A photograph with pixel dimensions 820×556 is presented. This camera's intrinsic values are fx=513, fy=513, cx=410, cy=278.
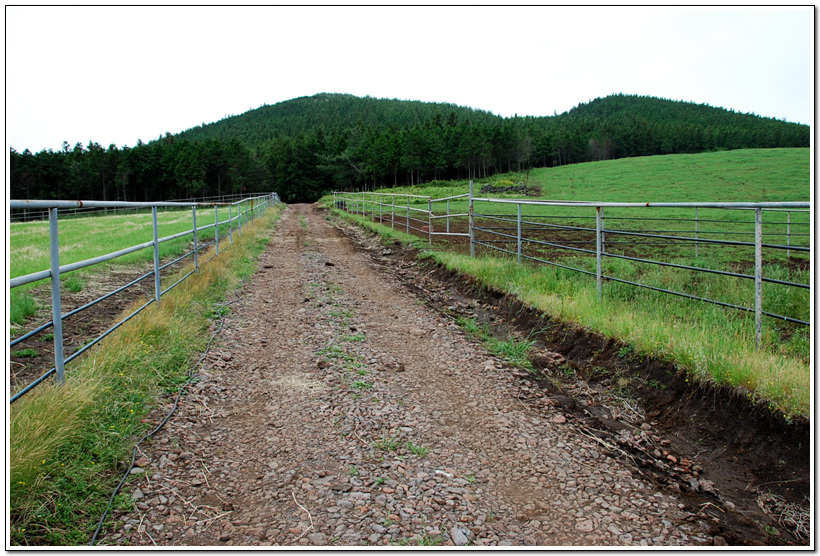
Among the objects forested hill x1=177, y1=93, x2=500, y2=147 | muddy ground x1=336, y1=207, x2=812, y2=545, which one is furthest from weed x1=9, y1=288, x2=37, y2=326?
forested hill x1=177, y1=93, x2=500, y2=147

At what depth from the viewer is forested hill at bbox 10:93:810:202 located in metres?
74.4

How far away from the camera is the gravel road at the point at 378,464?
2.47 metres

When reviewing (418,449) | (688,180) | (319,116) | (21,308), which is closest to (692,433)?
(418,449)

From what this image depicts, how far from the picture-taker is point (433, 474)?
2.95m

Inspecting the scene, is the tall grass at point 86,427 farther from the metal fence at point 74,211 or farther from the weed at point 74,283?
the weed at point 74,283

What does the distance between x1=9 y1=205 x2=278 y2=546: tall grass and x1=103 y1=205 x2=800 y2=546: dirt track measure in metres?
0.18

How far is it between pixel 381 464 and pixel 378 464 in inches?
0.7

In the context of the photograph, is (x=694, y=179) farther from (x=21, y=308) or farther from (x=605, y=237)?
(x=21, y=308)

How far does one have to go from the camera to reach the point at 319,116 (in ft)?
543

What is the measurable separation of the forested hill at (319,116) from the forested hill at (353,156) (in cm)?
4229

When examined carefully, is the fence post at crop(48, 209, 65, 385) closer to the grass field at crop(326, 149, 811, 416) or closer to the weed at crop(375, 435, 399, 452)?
the weed at crop(375, 435, 399, 452)

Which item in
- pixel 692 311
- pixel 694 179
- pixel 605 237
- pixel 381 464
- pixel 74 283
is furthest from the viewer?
pixel 694 179

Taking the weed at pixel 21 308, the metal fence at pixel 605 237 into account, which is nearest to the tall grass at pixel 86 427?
the weed at pixel 21 308

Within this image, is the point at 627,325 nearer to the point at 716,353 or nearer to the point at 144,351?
the point at 716,353
